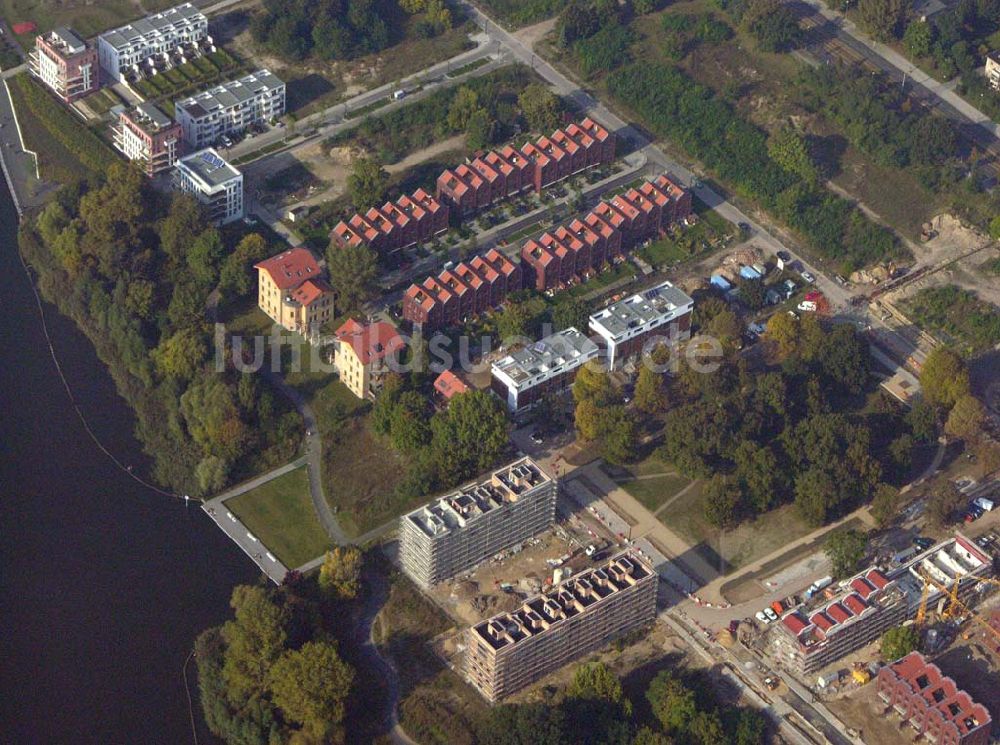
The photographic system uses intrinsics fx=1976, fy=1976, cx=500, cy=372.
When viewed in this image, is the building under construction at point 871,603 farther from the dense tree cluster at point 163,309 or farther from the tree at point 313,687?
the dense tree cluster at point 163,309

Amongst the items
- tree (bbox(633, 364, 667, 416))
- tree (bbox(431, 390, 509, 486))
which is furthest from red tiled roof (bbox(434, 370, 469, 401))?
tree (bbox(633, 364, 667, 416))

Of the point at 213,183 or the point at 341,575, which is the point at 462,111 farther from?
the point at 341,575

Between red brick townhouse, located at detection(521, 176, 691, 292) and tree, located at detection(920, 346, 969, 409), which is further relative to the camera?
red brick townhouse, located at detection(521, 176, 691, 292)

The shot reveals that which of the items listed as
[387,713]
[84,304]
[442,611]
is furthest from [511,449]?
[84,304]

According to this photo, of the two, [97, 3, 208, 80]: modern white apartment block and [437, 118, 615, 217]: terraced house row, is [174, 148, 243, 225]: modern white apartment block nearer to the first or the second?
[437, 118, 615, 217]: terraced house row

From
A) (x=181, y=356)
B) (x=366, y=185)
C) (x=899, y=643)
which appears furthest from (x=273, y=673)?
(x=366, y=185)

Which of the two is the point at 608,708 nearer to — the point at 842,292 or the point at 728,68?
the point at 842,292
